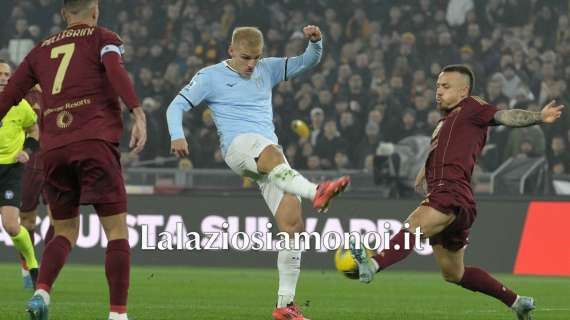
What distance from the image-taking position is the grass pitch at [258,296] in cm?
995

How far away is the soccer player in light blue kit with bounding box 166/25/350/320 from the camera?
8.97 metres

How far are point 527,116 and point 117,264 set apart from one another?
2.90m

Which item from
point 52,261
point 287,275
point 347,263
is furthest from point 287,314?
point 52,261

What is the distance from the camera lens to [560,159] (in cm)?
1903

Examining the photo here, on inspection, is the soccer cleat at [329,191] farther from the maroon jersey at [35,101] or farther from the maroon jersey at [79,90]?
the maroon jersey at [35,101]

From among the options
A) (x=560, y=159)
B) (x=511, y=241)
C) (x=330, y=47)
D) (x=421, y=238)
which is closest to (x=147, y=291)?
(x=421, y=238)

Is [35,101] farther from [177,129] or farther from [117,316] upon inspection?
[117,316]

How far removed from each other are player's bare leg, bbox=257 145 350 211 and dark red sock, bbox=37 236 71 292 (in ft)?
5.46

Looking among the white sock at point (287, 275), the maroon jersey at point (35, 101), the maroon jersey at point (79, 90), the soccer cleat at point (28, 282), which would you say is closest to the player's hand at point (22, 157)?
the maroon jersey at point (35, 101)

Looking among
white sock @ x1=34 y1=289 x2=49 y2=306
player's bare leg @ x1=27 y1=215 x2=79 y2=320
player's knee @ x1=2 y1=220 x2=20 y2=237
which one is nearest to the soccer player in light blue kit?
player's bare leg @ x1=27 y1=215 x2=79 y2=320

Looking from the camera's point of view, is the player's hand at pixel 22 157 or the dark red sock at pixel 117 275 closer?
the dark red sock at pixel 117 275

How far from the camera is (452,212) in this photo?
28.7 ft

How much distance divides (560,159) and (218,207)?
5.23 m

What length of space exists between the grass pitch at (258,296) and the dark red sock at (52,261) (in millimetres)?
1269
